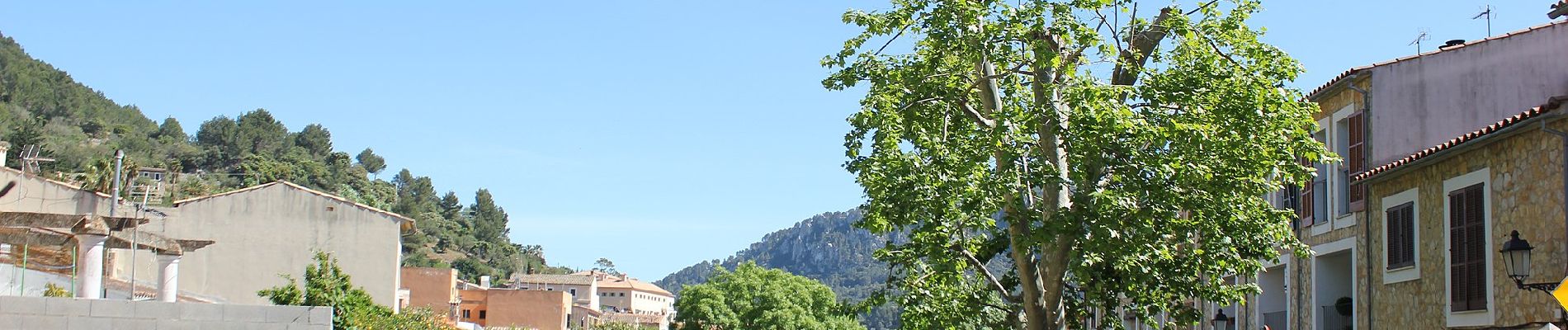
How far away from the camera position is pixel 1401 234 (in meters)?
18.2

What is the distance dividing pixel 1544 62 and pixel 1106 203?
6789 millimetres

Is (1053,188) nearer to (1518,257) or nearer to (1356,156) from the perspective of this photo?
(1518,257)

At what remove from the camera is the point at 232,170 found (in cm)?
13575

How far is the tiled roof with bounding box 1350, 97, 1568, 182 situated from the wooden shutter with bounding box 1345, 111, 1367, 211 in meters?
0.13

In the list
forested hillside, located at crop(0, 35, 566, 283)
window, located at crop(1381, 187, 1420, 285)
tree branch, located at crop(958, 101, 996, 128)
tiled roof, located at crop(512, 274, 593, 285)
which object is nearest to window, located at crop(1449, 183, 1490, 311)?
window, located at crop(1381, 187, 1420, 285)

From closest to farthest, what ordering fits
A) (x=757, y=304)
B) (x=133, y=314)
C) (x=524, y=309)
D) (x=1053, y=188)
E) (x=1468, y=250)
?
(x=1468, y=250) → (x=1053, y=188) → (x=133, y=314) → (x=757, y=304) → (x=524, y=309)

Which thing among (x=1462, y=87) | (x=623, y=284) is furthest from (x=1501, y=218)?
(x=623, y=284)

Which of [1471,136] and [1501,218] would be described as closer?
[1501,218]

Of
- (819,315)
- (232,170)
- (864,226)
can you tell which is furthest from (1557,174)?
(232,170)

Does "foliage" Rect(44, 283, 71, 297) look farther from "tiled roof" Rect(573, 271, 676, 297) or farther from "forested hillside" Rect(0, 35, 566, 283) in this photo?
"tiled roof" Rect(573, 271, 676, 297)

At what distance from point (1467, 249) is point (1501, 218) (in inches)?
38.2

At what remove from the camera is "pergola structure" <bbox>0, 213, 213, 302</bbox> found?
20375 millimetres

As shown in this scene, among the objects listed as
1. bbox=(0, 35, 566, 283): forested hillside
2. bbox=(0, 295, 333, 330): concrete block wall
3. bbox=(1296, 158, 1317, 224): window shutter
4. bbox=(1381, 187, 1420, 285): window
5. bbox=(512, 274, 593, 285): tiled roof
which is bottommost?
bbox=(0, 295, 333, 330): concrete block wall

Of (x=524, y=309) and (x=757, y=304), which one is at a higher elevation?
(x=757, y=304)
